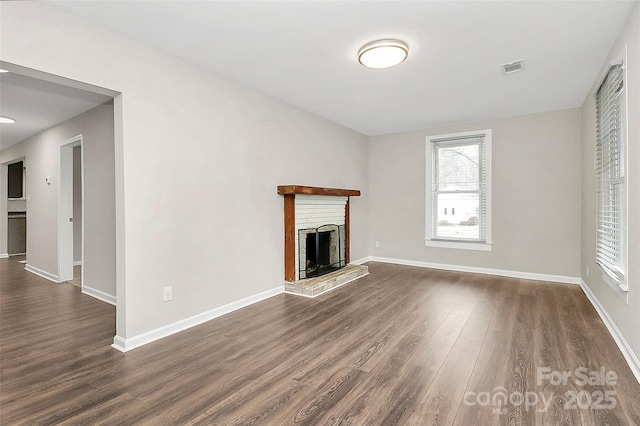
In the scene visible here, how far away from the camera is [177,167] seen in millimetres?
2863

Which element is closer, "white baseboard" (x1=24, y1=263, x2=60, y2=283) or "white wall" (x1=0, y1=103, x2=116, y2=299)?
"white wall" (x1=0, y1=103, x2=116, y2=299)

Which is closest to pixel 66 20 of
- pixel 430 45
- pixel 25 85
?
pixel 25 85

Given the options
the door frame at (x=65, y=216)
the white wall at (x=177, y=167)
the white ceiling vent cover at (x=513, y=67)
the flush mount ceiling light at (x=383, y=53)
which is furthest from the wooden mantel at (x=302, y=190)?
the door frame at (x=65, y=216)

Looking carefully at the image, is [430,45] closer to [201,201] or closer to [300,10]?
[300,10]

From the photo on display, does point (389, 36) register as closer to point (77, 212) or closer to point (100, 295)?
point (100, 295)

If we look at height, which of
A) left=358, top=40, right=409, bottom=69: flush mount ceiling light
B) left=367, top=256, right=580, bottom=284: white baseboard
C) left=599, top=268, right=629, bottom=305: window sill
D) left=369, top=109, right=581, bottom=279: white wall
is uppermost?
left=358, top=40, right=409, bottom=69: flush mount ceiling light

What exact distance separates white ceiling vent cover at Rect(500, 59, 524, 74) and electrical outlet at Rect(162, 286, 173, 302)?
3839 mm

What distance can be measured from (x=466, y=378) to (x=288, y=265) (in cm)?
252

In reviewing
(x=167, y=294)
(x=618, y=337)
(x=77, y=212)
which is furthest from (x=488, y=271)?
(x=77, y=212)

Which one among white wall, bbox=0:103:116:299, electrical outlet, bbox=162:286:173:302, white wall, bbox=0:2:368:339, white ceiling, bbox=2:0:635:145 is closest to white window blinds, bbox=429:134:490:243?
white ceiling, bbox=2:0:635:145

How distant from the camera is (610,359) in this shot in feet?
7.50

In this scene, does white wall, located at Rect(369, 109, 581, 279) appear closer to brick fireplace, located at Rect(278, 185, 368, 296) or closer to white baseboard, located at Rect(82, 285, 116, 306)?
brick fireplace, located at Rect(278, 185, 368, 296)

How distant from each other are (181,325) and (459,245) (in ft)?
14.5

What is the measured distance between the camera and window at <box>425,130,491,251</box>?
512 cm
